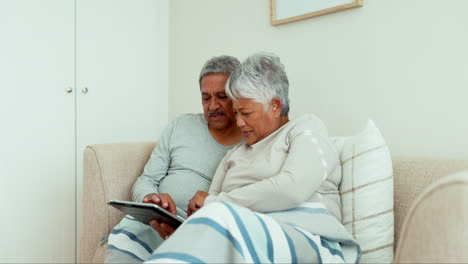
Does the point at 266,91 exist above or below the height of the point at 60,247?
above

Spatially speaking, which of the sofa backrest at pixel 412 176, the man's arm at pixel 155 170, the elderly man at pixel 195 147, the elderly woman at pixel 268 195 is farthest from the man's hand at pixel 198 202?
the sofa backrest at pixel 412 176

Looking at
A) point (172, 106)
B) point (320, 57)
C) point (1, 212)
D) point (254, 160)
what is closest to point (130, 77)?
point (172, 106)

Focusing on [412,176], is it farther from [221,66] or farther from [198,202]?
[221,66]

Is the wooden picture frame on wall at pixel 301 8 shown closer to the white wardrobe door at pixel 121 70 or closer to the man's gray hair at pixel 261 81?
the man's gray hair at pixel 261 81

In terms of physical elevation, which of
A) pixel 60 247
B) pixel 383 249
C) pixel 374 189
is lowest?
pixel 60 247

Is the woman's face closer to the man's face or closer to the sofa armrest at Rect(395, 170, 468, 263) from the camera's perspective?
the man's face

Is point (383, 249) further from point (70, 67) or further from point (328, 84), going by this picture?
point (70, 67)

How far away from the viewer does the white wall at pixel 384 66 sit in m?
1.51

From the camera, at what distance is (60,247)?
7.93 feet

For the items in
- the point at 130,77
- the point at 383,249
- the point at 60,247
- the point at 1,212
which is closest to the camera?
the point at 383,249

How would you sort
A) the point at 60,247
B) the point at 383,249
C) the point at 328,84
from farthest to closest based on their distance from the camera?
the point at 60,247 → the point at 328,84 → the point at 383,249

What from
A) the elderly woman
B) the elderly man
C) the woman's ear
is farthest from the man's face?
the woman's ear

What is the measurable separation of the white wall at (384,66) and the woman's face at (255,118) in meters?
0.41

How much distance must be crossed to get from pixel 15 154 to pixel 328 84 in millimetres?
1531
